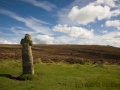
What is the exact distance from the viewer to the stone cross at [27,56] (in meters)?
26.3

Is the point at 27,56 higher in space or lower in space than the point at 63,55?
higher


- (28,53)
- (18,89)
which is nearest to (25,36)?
(28,53)

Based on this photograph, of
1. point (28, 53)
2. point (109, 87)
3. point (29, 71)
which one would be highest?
point (28, 53)

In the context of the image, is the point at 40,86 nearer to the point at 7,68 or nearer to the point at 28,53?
the point at 28,53

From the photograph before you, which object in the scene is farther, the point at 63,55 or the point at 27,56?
the point at 63,55

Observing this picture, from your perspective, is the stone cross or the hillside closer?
the stone cross

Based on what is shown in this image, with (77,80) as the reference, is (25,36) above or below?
above

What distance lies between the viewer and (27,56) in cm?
2666

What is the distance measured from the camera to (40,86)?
846 inches

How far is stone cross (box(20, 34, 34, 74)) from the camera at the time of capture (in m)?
26.3

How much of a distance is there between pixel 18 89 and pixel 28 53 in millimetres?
7498

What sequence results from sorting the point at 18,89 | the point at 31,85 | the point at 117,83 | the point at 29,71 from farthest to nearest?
the point at 29,71 → the point at 117,83 → the point at 31,85 → the point at 18,89

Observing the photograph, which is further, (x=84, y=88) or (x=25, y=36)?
(x=25, y=36)

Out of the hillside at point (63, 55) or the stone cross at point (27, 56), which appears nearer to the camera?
the stone cross at point (27, 56)
